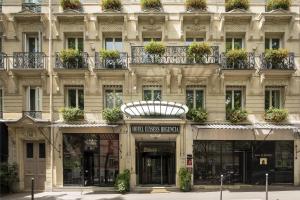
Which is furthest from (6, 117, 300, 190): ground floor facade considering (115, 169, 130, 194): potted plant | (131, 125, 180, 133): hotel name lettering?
(115, 169, 130, 194): potted plant

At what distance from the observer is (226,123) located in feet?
57.7

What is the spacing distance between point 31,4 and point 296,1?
15164 mm

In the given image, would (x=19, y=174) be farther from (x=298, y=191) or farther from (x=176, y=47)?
(x=298, y=191)

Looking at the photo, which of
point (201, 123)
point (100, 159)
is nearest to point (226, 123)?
point (201, 123)

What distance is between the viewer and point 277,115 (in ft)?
56.6

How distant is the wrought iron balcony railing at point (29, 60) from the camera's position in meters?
17.5

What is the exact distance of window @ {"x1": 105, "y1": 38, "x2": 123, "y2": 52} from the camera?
60.4 ft

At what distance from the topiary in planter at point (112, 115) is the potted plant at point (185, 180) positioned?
4451mm

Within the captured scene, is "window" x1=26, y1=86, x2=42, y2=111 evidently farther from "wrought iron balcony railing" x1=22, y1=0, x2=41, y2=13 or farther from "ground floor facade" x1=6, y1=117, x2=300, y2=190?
"wrought iron balcony railing" x1=22, y1=0, x2=41, y2=13

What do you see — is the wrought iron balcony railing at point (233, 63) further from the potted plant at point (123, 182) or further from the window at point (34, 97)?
the window at point (34, 97)

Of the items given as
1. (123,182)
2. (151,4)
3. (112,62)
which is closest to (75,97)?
(112,62)

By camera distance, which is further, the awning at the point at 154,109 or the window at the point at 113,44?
the window at the point at 113,44

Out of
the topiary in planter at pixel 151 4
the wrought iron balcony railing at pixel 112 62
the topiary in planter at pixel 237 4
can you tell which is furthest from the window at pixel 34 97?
the topiary in planter at pixel 237 4

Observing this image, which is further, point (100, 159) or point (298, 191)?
point (100, 159)
